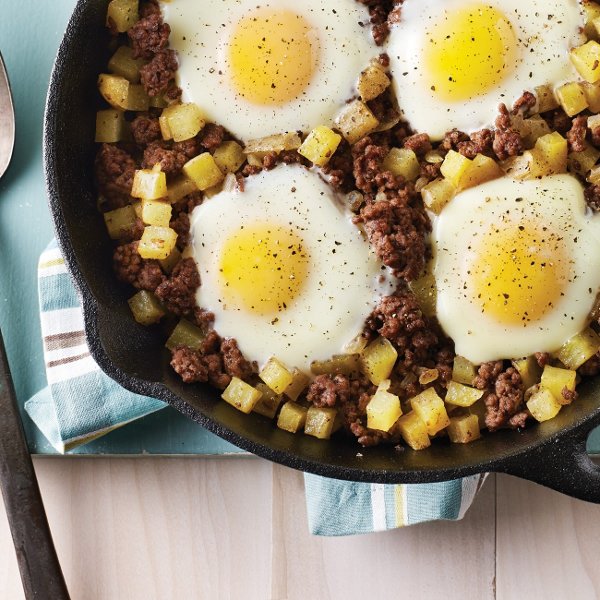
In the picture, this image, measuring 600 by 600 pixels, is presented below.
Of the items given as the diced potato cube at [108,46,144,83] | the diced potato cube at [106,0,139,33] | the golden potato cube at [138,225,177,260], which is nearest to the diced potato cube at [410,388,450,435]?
the golden potato cube at [138,225,177,260]

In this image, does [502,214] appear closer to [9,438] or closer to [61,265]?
[61,265]

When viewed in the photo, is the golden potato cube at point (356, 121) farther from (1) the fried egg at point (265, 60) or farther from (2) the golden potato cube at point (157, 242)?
(2) the golden potato cube at point (157, 242)

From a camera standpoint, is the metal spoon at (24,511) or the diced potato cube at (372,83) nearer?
the diced potato cube at (372,83)

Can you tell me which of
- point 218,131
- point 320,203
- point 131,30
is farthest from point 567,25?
point 131,30

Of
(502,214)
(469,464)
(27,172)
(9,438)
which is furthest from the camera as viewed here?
(27,172)

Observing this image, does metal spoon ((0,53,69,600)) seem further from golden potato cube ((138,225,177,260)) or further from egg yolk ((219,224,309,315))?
egg yolk ((219,224,309,315))

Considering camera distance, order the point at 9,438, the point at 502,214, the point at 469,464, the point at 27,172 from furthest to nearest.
A: the point at 27,172 < the point at 9,438 < the point at 502,214 < the point at 469,464

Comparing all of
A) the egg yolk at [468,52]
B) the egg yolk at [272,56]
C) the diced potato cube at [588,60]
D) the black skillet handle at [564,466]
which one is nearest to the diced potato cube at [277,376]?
the black skillet handle at [564,466]
